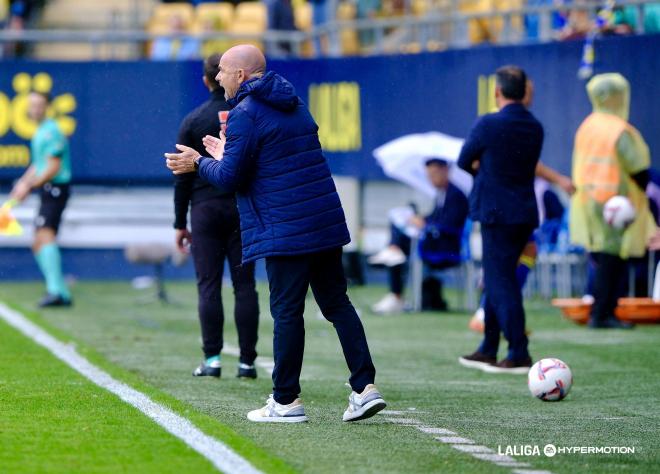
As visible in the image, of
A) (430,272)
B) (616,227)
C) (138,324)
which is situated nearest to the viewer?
(616,227)

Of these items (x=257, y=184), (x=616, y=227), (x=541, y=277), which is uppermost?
(x=257, y=184)

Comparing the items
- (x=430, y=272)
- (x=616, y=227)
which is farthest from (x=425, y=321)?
(x=616, y=227)

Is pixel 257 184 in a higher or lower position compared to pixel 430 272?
higher

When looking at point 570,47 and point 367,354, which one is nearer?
point 367,354

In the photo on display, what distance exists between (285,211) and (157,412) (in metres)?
1.23

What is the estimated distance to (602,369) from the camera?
410 inches

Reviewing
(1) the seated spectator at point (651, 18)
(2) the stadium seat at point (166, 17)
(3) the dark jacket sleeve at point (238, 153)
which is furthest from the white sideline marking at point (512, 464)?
(2) the stadium seat at point (166, 17)

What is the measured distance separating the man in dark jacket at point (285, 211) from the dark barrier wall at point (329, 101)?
9342mm

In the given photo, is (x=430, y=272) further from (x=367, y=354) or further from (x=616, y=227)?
(x=367, y=354)

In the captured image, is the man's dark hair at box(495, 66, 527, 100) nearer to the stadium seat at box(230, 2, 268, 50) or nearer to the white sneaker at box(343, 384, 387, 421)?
the white sneaker at box(343, 384, 387, 421)

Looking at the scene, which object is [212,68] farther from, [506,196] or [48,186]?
[48,186]

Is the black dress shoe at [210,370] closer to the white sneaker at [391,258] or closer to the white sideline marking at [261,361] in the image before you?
the white sideline marking at [261,361]

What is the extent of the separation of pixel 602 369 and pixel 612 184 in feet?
10.1

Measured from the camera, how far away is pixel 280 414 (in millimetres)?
7441
